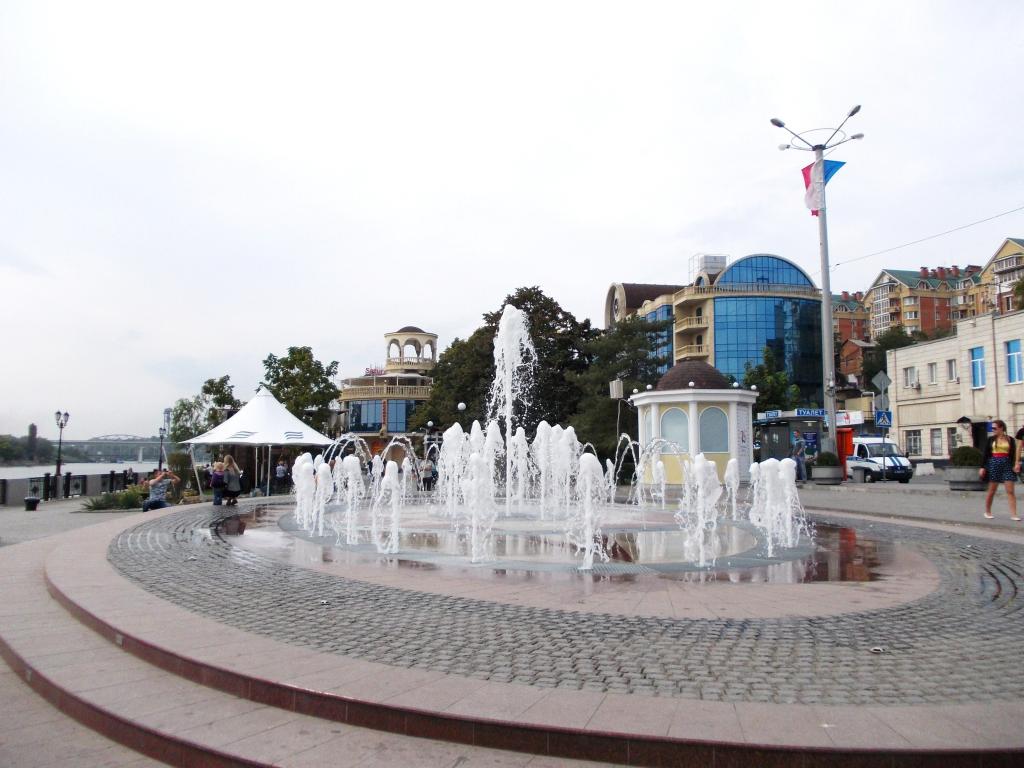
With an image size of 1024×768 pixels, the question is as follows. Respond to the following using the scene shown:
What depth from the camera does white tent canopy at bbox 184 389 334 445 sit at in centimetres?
2452

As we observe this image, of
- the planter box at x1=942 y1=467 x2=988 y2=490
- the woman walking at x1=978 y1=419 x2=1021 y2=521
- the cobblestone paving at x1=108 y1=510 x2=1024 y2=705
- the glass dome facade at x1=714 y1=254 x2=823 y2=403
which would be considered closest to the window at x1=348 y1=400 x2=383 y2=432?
the glass dome facade at x1=714 y1=254 x2=823 y2=403

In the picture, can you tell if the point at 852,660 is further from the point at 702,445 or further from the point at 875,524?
the point at 702,445

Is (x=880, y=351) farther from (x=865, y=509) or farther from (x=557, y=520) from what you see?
(x=557, y=520)

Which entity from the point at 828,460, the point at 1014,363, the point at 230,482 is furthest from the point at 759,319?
the point at 230,482

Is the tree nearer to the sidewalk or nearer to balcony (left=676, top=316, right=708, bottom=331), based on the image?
the sidewalk

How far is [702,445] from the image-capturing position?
28.8 m

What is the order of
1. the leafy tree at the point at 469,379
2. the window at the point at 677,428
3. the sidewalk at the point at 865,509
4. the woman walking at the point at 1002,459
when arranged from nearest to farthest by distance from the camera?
the woman walking at the point at 1002,459, the sidewalk at the point at 865,509, the window at the point at 677,428, the leafy tree at the point at 469,379

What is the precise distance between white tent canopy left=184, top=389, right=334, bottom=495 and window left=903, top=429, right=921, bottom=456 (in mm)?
37635

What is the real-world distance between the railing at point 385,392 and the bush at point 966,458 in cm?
5030

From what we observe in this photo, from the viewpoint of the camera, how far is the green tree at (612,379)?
35594 mm

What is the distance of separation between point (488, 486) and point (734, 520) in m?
7.49

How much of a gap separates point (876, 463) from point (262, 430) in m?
25.2

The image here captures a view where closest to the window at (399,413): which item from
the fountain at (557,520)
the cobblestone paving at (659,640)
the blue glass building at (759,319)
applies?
the blue glass building at (759,319)

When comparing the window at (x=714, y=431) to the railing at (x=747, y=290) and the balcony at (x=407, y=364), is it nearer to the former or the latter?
the railing at (x=747, y=290)
